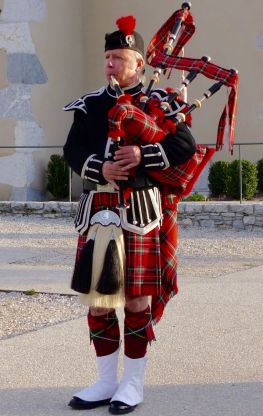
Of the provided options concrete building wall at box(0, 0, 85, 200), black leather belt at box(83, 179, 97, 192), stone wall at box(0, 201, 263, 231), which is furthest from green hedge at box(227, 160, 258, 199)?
black leather belt at box(83, 179, 97, 192)

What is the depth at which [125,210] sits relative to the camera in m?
3.76

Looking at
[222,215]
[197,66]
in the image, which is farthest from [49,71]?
[197,66]

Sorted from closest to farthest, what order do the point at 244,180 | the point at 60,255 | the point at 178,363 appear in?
the point at 178,363, the point at 60,255, the point at 244,180

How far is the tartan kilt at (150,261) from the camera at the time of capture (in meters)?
3.78

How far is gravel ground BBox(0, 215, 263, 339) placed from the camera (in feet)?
19.4

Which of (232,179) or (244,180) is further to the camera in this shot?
(232,179)

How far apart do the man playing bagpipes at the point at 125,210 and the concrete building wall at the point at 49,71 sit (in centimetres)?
851

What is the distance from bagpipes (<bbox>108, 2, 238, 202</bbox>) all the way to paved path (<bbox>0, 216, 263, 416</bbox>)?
3.15 feet

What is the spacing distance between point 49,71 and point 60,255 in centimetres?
490

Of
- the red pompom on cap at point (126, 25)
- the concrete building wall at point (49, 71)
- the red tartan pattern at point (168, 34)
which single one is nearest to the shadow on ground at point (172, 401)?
the red tartan pattern at point (168, 34)

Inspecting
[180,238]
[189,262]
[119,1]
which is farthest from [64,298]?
[119,1]

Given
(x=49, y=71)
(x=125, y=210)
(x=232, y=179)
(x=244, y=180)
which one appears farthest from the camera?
(x=49, y=71)

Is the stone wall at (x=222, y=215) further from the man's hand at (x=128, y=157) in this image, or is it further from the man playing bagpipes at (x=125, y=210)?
the man's hand at (x=128, y=157)

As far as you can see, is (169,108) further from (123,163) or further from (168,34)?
(168,34)
